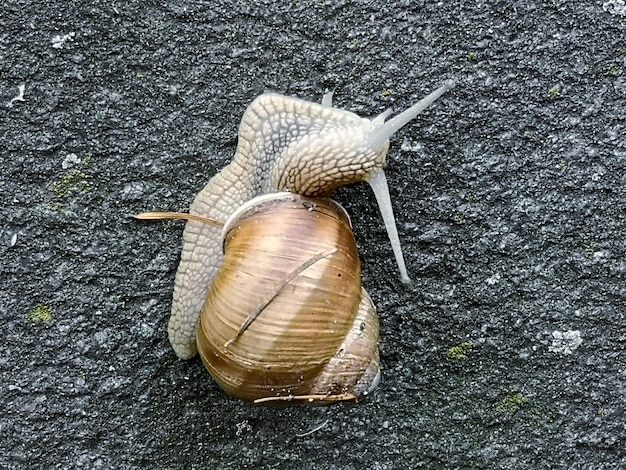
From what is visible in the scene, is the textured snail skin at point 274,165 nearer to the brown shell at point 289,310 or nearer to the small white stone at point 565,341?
the brown shell at point 289,310

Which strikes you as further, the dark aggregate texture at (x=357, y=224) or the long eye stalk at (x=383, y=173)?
the dark aggregate texture at (x=357, y=224)

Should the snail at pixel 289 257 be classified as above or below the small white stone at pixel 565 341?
above

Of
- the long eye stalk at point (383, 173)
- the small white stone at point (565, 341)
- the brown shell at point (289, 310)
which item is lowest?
the small white stone at point (565, 341)

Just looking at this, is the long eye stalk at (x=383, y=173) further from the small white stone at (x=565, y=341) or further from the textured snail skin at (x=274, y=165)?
the small white stone at (x=565, y=341)

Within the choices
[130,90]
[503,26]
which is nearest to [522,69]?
[503,26]

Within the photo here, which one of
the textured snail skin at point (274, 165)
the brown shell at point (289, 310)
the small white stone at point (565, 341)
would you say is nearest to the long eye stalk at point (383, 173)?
the textured snail skin at point (274, 165)

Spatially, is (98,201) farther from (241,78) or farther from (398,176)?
(398,176)

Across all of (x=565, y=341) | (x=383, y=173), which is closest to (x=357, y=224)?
(x=383, y=173)
